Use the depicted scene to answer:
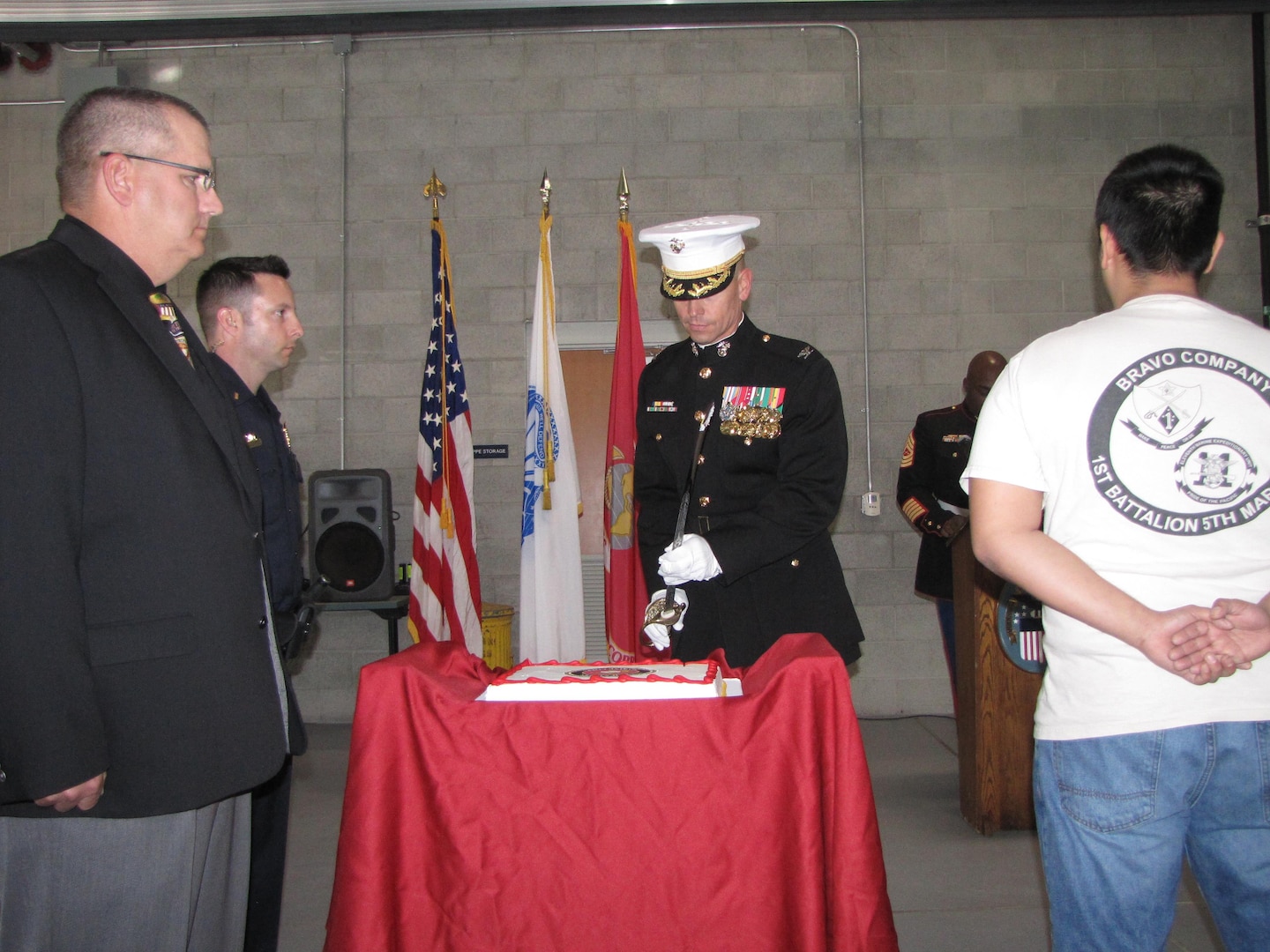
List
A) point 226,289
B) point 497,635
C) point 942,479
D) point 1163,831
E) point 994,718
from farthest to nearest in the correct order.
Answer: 1. point 497,635
2. point 942,479
3. point 994,718
4. point 226,289
5. point 1163,831

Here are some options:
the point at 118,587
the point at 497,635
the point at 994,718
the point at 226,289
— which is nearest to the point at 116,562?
the point at 118,587

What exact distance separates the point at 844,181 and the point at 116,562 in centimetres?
438

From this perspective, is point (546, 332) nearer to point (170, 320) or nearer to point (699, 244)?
point (699, 244)

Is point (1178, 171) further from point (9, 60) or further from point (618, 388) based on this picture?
point (9, 60)

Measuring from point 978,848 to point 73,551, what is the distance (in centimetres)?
274

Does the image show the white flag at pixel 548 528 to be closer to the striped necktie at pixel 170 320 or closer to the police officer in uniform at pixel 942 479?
the police officer in uniform at pixel 942 479

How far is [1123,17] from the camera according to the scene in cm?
481

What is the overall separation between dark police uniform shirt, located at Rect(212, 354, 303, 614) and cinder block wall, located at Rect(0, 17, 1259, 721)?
2.57m

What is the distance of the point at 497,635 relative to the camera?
4441 millimetres

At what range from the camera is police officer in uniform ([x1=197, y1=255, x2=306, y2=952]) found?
1959 mm

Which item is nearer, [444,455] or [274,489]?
[274,489]

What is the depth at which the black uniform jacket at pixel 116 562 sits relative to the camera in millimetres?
984

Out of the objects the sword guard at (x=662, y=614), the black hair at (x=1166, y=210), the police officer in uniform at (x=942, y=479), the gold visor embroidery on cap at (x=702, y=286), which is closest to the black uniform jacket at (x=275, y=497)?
the sword guard at (x=662, y=614)

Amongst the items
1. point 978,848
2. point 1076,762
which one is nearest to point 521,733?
point 1076,762
